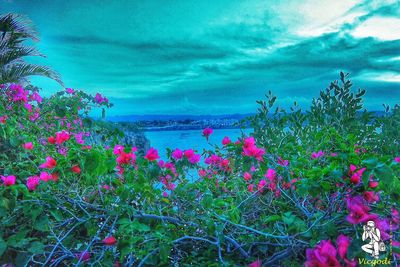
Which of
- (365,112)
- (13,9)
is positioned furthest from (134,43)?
(365,112)

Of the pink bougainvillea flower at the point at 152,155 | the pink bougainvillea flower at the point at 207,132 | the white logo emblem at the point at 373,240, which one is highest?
the pink bougainvillea flower at the point at 207,132

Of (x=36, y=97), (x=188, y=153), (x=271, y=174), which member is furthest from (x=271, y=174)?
(x=36, y=97)

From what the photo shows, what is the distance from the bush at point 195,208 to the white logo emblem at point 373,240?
26 mm

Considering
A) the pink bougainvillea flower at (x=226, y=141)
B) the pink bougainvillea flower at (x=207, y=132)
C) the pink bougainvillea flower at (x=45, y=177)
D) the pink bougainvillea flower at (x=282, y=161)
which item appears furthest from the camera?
the pink bougainvillea flower at (x=207, y=132)

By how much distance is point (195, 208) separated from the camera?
212 cm

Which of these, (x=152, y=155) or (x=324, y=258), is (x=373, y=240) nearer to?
(x=324, y=258)

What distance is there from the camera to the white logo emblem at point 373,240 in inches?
44.7

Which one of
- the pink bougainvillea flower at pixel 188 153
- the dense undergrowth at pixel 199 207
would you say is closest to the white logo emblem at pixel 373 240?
the dense undergrowth at pixel 199 207

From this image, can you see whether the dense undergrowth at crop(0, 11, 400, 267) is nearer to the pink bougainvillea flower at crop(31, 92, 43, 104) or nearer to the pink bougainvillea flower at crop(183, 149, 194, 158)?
the pink bougainvillea flower at crop(183, 149, 194, 158)

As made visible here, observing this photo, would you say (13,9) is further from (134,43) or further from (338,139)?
(338,139)

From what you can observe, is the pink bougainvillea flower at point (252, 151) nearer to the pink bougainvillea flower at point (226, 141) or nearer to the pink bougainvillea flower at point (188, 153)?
the pink bougainvillea flower at point (226, 141)

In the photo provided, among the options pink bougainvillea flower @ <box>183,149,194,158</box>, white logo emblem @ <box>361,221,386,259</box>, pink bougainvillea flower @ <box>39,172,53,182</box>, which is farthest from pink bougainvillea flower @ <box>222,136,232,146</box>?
white logo emblem @ <box>361,221,386,259</box>

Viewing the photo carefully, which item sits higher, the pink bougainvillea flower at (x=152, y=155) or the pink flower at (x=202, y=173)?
the pink bougainvillea flower at (x=152, y=155)

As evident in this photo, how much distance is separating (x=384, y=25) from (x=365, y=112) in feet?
10.8
